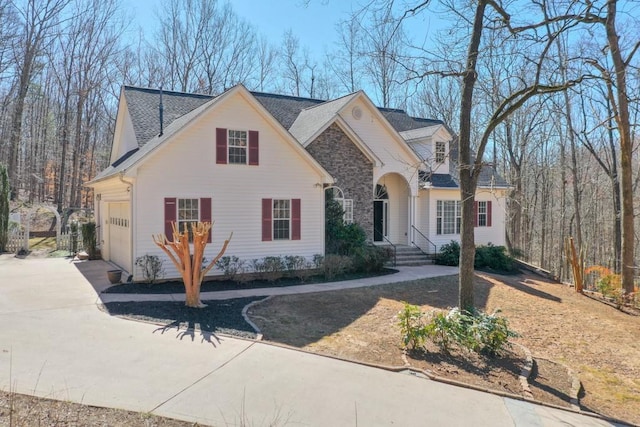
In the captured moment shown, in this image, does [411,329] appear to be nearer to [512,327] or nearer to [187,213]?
[512,327]

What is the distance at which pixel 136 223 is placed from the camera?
463 inches

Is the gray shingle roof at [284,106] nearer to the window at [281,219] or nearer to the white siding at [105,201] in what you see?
the window at [281,219]

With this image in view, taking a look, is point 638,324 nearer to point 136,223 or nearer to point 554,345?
point 554,345

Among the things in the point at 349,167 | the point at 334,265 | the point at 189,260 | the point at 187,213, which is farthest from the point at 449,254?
the point at 189,260

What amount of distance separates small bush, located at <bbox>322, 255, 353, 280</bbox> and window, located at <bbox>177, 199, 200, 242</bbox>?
4.83 m

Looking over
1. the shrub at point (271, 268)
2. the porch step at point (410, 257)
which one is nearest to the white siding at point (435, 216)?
the porch step at point (410, 257)

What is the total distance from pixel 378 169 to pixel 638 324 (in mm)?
10620

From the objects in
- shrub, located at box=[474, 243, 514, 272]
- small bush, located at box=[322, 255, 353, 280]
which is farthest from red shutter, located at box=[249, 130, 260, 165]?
shrub, located at box=[474, 243, 514, 272]

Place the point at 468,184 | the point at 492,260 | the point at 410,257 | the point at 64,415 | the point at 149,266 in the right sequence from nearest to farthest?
the point at 64,415
the point at 468,184
the point at 149,266
the point at 492,260
the point at 410,257

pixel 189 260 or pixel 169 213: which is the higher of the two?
pixel 169 213

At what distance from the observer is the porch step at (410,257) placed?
1777 cm

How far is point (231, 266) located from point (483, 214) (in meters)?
13.8

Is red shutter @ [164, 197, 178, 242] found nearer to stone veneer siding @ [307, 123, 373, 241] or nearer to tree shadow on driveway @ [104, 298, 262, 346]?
tree shadow on driveway @ [104, 298, 262, 346]

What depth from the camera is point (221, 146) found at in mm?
13102
